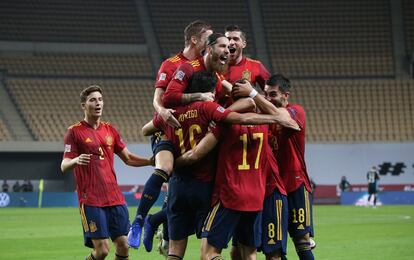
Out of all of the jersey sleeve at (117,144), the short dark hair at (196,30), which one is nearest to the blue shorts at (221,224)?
the short dark hair at (196,30)

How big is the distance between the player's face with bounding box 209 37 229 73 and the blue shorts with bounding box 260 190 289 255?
1643 mm

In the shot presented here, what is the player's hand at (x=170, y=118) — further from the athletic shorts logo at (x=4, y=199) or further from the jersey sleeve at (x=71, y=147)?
the athletic shorts logo at (x=4, y=199)

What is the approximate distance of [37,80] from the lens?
45625mm

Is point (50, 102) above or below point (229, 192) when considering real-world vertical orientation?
above

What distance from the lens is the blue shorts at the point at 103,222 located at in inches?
406

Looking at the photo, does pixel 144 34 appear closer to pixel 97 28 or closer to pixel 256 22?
pixel 97 28

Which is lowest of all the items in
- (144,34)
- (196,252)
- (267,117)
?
(196,252)

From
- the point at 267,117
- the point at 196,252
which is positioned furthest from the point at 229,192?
the point at 196,252

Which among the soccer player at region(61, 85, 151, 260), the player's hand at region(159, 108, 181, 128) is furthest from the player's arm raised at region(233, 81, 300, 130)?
the soccer player at region(61, 85, 151, 260)

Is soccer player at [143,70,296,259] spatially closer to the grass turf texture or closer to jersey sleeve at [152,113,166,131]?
jersey sleeve at [152,113,166,131]

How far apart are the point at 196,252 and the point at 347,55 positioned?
1340 inches

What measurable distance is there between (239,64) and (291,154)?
138 centimetres

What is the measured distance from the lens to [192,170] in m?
8.30

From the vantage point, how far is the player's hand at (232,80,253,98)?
27.3ft
